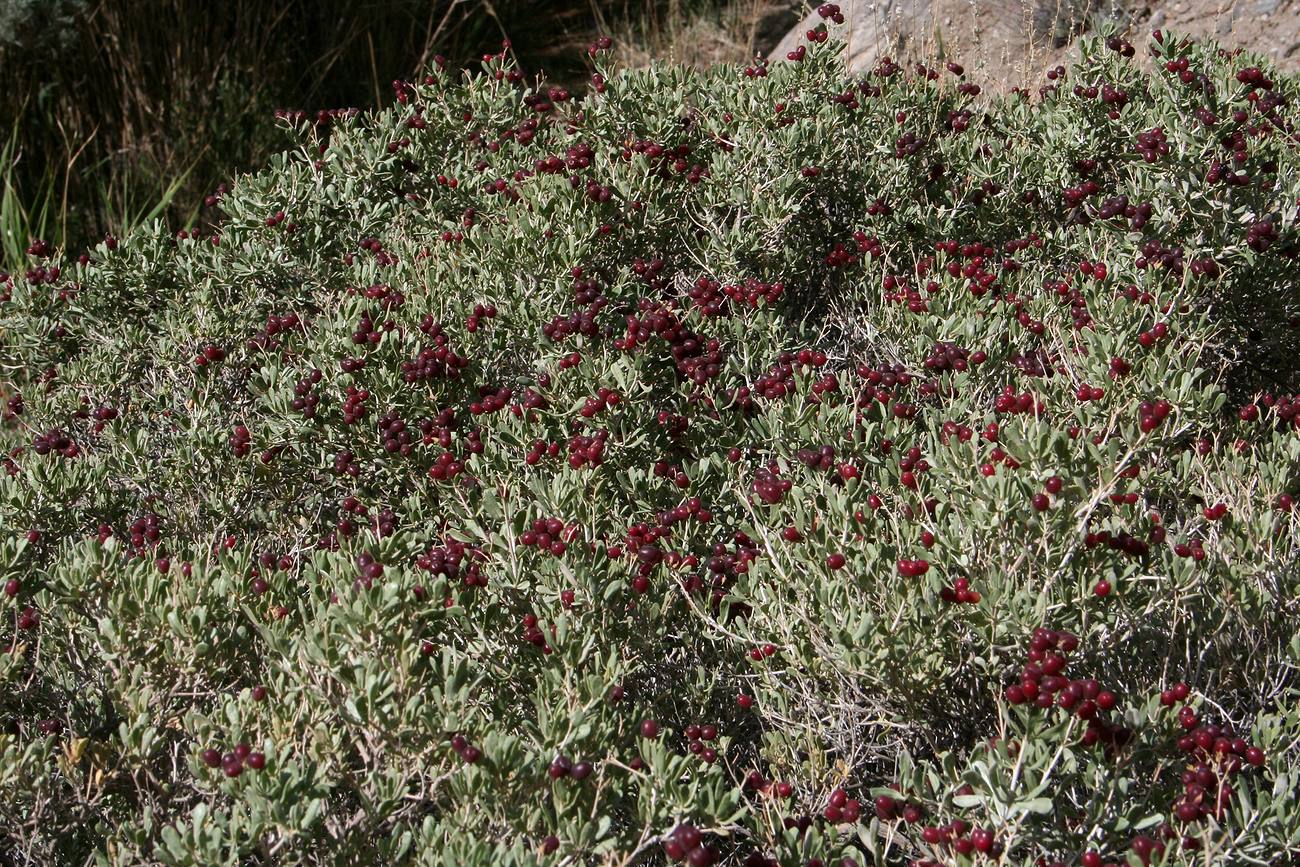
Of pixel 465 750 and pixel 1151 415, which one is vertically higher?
pixel 1151 415

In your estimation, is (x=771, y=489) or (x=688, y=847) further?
(x=771, y=489)

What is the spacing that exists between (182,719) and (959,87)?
12.6 feet

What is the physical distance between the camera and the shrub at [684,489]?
2248 mm

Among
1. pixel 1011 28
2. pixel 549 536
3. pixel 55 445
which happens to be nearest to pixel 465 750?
pixel 549 536

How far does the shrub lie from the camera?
2248 mm

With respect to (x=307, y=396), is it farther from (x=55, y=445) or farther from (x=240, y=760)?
(x=240, y=760)

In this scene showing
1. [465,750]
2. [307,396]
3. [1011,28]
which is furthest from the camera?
[1011,28]

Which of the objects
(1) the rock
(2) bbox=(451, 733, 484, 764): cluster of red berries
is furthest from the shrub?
(1) the rock

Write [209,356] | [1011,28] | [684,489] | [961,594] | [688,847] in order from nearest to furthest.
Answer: [688,847], [961,594], [684,489], [209,356], [1011,28]

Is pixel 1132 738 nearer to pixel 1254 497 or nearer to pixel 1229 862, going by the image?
pixel 1229 862

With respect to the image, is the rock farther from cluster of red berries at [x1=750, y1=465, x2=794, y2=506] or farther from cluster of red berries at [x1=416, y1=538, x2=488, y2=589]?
cluster of red berries at [x1=416, y1=538, x2=488, y2=589]

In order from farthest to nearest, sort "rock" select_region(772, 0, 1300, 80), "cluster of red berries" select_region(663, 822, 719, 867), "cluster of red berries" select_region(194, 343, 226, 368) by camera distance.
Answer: "rock" select_region(772, 0, 1300, 80) → "cluster of red berries" select_region(194, 343, 226, 368) → "cluster of red berries" select_region(663, 822, 719, 867)

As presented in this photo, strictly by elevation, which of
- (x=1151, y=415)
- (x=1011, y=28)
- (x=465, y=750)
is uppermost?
(x=1151, y=415)

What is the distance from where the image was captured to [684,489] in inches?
122
